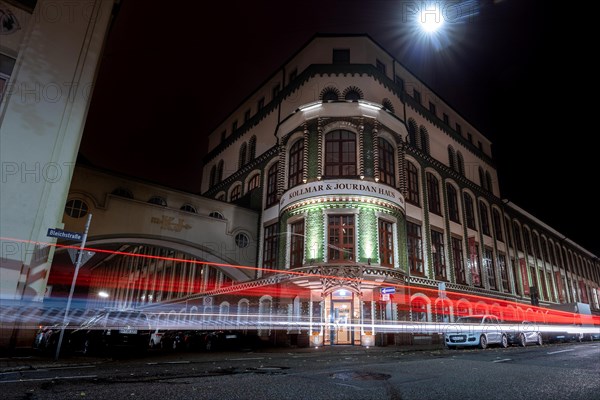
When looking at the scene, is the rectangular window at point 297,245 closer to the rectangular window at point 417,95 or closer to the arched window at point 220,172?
the arched window at point 220,172

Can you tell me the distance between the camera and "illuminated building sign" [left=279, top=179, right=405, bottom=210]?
2284cm

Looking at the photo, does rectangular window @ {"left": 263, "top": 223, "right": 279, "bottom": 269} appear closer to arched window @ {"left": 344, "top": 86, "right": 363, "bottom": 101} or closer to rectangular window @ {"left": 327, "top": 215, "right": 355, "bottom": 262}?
rectangular window @ {"left": 327, "top": 215, "right": 355, "bottom": 262}

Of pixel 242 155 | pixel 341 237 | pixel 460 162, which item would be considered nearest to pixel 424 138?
pixel 460 162

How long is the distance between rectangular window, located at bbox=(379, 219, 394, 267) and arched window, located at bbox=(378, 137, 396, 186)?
3056 millimetres

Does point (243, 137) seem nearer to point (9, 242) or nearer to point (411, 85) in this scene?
point (411, 85)

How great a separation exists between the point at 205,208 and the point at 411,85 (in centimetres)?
2082

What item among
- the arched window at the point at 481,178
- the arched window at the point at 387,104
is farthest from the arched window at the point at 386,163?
the arched window at the point at 481,178

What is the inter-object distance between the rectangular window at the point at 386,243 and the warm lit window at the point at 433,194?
7.65 meters

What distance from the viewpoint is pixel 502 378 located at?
6.26 metres

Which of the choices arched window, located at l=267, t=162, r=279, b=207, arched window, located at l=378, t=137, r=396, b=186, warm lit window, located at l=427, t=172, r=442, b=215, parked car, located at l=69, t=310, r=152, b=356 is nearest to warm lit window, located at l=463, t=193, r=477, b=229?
warm lit window, located at l=427, t=172, r=442, b=215

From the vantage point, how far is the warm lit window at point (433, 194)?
99.0ft

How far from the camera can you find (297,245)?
79.4 feet

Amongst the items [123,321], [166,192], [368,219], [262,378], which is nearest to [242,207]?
[166,192]

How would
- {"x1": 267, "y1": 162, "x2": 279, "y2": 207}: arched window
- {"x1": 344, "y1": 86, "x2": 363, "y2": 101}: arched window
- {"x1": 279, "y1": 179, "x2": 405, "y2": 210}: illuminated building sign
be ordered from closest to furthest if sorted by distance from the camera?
{"x1": 279, "y1": 179, "x2": 405, "y2": 210}: illuminated building sign → {"x1": 344, "y1": 86, "x2": 363, "y2": 101}: arched window → {"x1": 267, "y1": 162, "x2": 279, "y2": 207}: arched window
